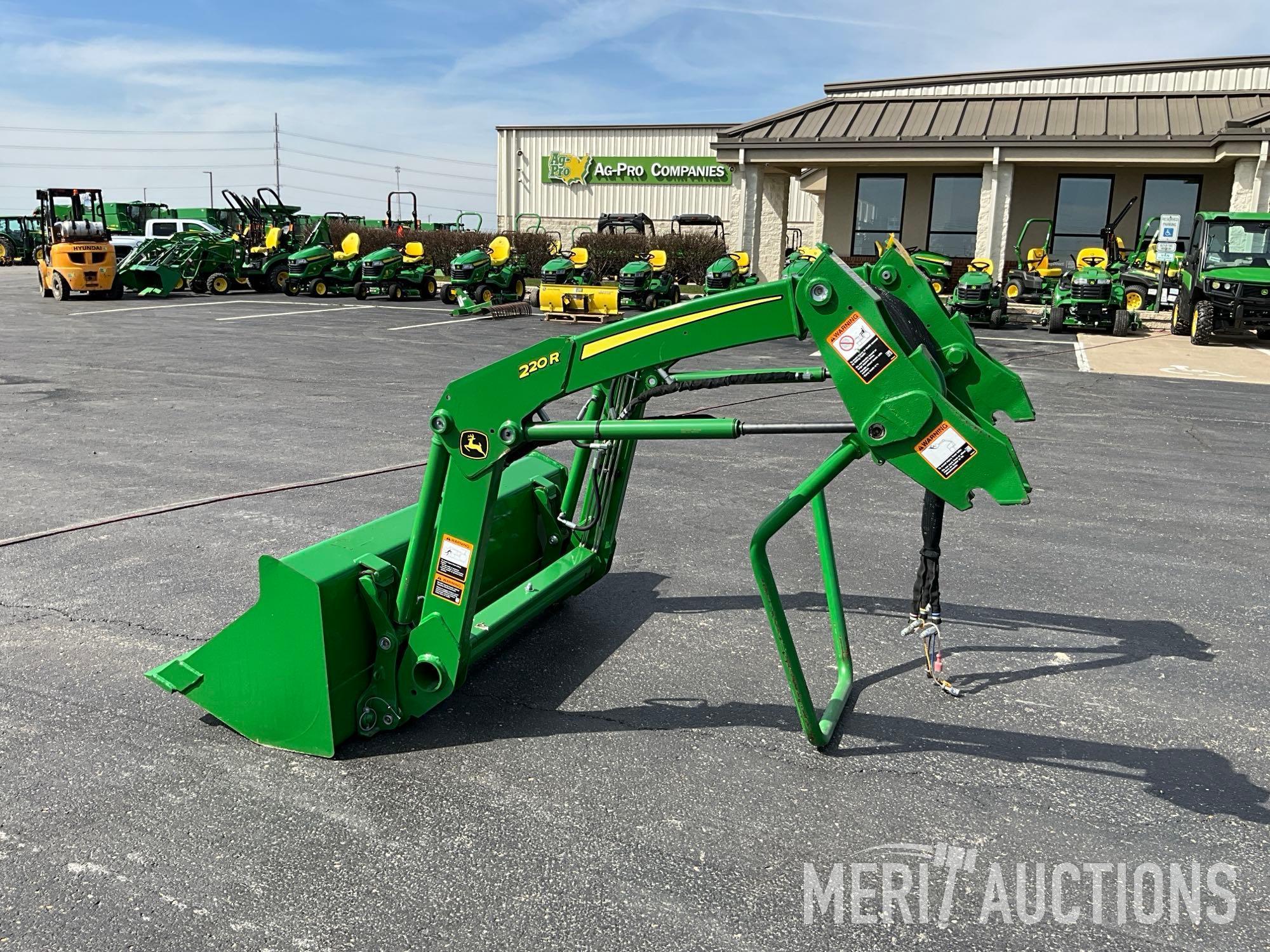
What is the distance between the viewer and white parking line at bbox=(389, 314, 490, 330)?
1846cm

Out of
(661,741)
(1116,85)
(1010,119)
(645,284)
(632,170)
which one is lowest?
(661,741)

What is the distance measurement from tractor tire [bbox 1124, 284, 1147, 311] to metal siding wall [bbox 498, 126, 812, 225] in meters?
16.7

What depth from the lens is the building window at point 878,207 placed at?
88.9 feet

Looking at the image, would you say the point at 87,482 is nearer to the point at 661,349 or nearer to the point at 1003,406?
the point at 661,349

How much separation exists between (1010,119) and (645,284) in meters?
10.5

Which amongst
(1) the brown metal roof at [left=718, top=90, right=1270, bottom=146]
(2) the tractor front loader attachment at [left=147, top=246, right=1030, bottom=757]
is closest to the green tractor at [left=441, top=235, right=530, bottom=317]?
(1) the brown metal roof at [left=718, top=90, right=1270, bottom=146]

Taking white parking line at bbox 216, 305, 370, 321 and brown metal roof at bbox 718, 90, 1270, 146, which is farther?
brown metal roof at bbox 718, 90, 1270, 146

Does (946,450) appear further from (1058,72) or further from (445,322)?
(1058,72)

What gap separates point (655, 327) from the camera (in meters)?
3.01

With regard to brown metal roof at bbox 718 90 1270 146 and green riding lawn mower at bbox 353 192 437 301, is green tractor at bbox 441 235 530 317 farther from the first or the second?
brown metal roof at bbox 718 90 1270 146

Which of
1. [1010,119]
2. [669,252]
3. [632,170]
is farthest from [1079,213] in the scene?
[632,170]

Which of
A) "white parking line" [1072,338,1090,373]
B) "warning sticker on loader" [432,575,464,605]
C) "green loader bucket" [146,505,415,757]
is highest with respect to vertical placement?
"white parking line" [1072,338,1090,373]

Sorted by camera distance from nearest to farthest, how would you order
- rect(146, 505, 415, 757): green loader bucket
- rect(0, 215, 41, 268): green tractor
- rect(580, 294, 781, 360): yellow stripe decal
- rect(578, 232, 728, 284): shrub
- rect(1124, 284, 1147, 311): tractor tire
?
rect(580, 294, 781, 360): yellow stripe decal < rect(146, 505, 415, 757): green loader bucket < rect(1124, 284, 1147, 311): tractor tire < rect(578, 232, 728, 284): shrub < rect(0, 215, 41, 268): green tractor

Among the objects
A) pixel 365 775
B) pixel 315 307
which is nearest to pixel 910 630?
pixel 365 775
